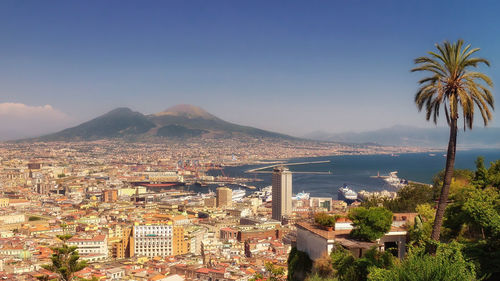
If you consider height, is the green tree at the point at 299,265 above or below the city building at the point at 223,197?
above

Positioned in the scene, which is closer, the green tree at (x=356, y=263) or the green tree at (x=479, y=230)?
the green tree at (x=479, y=230)

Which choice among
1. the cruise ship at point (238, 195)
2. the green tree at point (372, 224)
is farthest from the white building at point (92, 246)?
the cruise ship at point (238, 195)

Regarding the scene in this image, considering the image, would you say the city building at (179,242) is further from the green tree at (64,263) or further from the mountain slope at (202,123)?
the mountain slope at (202,123)

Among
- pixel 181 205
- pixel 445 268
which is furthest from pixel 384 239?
pixel 181 205

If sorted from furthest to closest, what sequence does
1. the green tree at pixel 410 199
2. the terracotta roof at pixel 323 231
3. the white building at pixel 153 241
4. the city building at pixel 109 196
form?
the city building at pixel 109 196
the white building at pixel 153 241
the green tree at pixel 410 199
the terracotta roof at pixel 323 231

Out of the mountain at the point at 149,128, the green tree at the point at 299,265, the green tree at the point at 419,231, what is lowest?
the green tree at the point at 299,265

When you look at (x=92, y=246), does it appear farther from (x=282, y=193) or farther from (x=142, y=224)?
(x=282, y=193)

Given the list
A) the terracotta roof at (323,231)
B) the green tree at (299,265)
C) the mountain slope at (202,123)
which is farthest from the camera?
the mountain slope at (202,123)

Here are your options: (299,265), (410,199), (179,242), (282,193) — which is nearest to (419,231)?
(299,265)
